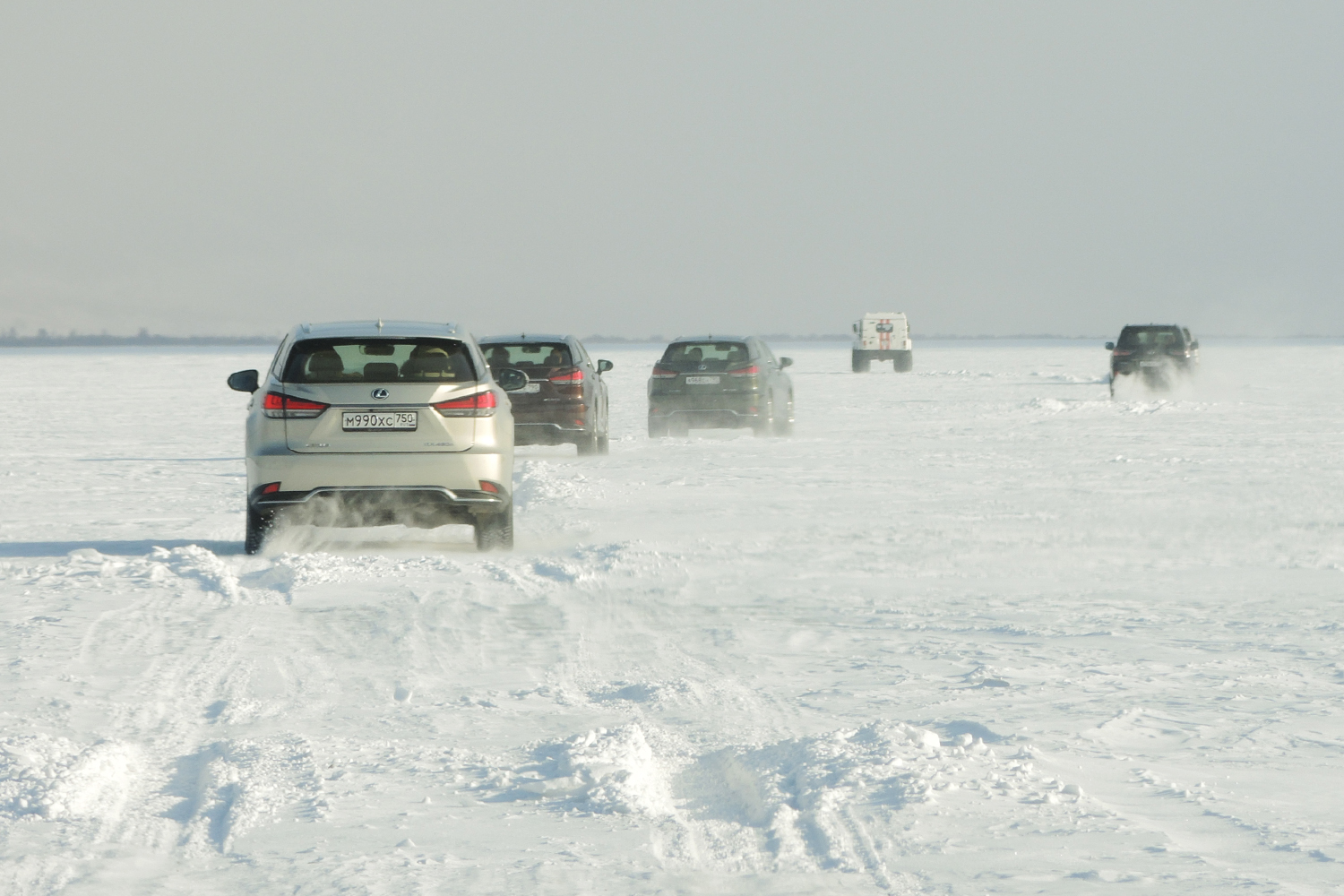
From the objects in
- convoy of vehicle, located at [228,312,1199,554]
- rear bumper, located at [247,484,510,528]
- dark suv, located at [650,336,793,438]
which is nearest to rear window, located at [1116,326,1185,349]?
dark suv, located at [650,336,793,438]

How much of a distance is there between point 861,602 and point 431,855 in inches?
198

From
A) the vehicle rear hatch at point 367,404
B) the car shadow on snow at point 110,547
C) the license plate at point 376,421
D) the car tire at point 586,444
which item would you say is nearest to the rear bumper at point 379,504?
the vehicle rear hatch at point 367,404

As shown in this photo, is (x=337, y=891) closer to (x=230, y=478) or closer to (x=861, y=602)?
(x=861, y=602)

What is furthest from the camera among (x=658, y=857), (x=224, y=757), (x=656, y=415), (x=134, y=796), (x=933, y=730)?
(x=656, y=415)

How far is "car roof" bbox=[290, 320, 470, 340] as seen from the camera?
34.9 feet

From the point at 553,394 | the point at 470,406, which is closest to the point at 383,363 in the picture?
the point at 470,406

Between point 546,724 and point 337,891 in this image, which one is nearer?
point 337,891

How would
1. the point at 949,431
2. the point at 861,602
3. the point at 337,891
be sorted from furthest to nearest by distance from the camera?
the point at 949,431 < the point at 861,602 < the point at 337,891

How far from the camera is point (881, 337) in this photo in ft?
192

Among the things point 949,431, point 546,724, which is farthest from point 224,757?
point 949,431

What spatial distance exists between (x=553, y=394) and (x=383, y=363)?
870 cm

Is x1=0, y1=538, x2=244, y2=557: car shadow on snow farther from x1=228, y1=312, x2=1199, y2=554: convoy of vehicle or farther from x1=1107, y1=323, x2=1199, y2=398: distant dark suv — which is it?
x1=1107, y1=323, x2=1199, y2=398: distant dark suv

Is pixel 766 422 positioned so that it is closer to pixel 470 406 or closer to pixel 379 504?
pixel 470 406

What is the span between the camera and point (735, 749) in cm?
567
